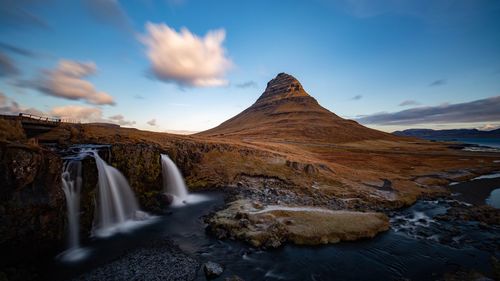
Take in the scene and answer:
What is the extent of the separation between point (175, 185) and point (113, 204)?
10677mm

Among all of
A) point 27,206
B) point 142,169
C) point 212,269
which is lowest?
point 212,269

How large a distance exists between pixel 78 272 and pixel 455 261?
27.9 metres

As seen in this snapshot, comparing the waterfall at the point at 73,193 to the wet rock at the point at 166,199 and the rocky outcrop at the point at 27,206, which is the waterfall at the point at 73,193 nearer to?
the rocky outcrop at the point at 27,206

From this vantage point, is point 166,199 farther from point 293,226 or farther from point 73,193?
point 293,226

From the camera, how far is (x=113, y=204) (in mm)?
25781

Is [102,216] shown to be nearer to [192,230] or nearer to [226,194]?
[192,230]

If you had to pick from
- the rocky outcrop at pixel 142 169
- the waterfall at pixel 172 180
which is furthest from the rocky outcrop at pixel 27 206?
the waterfall at pixel 172 180

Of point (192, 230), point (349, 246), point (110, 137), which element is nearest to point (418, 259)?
point (349, 246)

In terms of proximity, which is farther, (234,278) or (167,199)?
(167,199)

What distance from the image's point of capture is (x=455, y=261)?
733 inches

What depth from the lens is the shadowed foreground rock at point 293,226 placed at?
21.0 meters

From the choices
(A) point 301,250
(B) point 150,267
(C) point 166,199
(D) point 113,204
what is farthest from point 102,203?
(A) point 301,250

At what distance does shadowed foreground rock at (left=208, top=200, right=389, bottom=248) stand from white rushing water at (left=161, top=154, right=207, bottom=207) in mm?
8349

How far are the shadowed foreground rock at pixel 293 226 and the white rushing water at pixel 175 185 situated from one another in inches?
329
